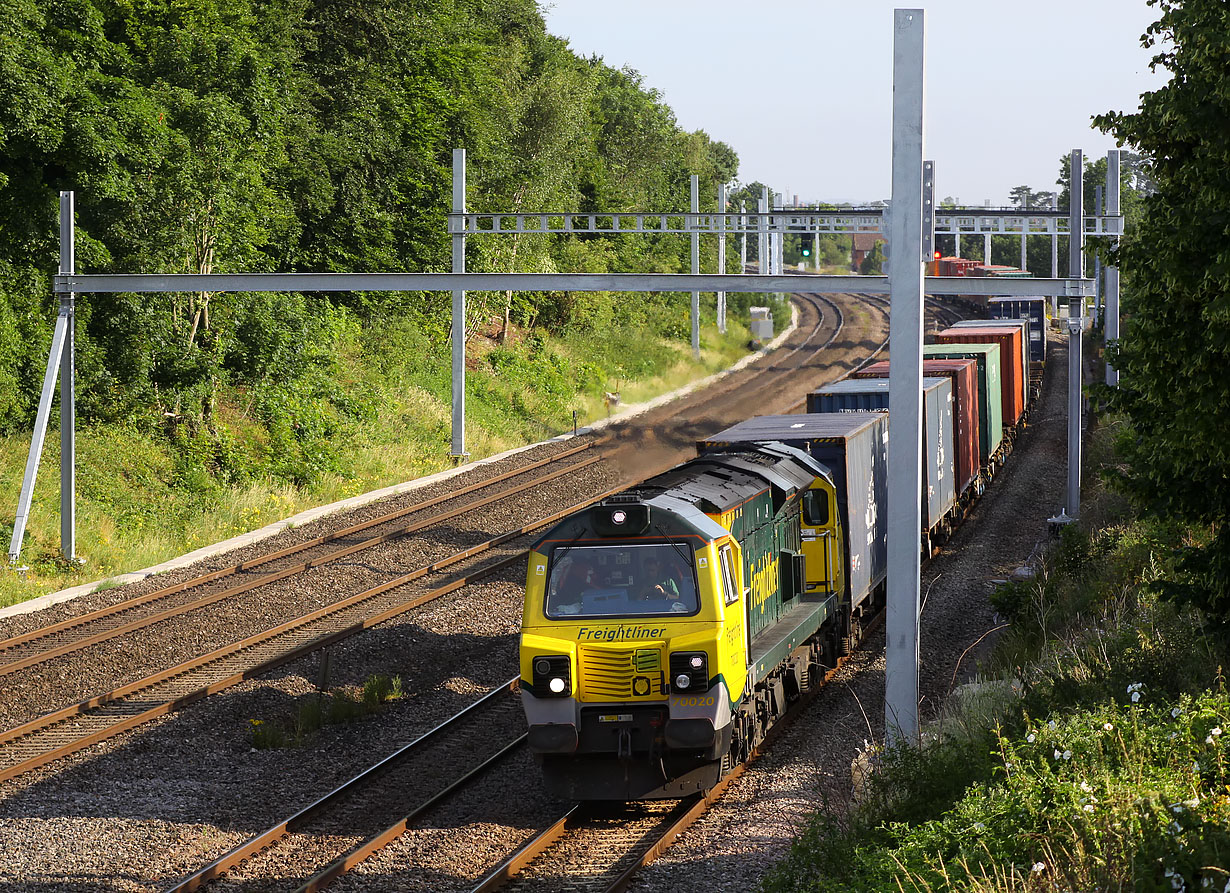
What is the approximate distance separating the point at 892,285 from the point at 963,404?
50.2 ft

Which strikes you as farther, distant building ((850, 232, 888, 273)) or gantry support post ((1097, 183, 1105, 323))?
distant building ((850, 232, 888, 273))

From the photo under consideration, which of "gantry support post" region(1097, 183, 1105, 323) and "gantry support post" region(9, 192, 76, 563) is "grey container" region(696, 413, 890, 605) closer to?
"gantry support post" region(1097, 183, 1105, 323)

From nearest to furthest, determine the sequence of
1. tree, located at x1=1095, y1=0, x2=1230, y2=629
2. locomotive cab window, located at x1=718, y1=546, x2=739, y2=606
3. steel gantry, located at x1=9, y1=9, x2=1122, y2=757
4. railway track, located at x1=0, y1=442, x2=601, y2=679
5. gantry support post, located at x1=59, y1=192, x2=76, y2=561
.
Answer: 1. tree, located at x1=1095, y1=0, x2=1230, y2=629
2. steel gantry, located at x1=9, y1=9, x2=1122, y2=757
3. locomotive cab window, located at x1=718, y1=546, x2=739, y2=606
4. railway track, located at x1=0, y1=442, x2=601, y2=679
5. gantry support post, located at x1=59, y1=192, x2=76, y2=561

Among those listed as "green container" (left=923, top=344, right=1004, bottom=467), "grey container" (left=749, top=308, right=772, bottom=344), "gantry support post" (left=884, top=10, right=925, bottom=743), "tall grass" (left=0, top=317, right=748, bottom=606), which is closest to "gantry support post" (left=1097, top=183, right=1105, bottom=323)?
"green container" (left=923, top=344, right=1004, bottom=467)

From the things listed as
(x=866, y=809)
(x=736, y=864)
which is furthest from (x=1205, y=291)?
(x=736, y=864)

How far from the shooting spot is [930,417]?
20812mm

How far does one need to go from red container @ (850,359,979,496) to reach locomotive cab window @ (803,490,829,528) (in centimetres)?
975

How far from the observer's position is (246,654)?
17500 millimetres

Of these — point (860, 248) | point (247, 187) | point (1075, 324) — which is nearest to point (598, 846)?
point (1075, 324)

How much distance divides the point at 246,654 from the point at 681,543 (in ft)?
29.1

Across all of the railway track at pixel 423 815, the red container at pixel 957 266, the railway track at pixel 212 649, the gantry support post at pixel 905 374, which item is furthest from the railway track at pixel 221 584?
the red container at pixel 957 266

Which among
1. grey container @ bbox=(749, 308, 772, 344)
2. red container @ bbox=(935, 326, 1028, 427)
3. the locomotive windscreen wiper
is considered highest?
grey container @ bbox=(749, 308, 772, 344)

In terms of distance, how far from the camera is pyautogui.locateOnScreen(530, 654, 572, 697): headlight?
36.2 feet

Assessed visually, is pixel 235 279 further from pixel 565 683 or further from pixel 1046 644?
pixel 1046 644
